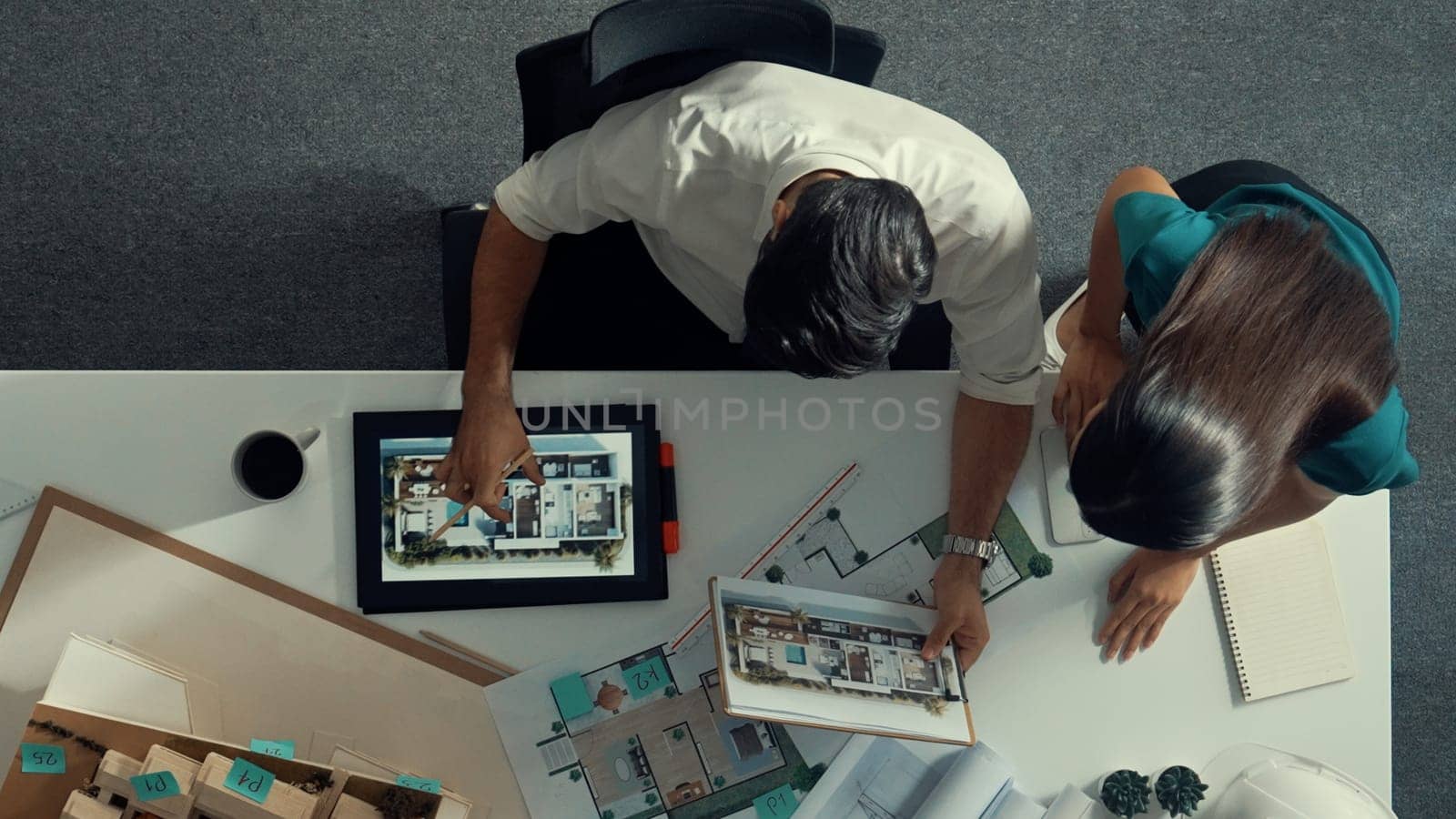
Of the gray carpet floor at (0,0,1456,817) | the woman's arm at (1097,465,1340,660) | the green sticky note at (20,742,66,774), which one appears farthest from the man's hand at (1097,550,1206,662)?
the green sticky note at (20,742,66,774)

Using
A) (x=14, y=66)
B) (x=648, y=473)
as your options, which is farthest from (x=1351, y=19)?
(x=14, y=66)

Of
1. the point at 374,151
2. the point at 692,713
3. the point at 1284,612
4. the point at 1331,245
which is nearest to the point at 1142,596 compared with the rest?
the point at 1284,612

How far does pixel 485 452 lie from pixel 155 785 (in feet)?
1.38

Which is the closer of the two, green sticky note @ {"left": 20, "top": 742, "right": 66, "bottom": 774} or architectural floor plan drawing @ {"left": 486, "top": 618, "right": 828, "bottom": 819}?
green sticky note @ {"left": 20, "top": 742, "right": 66, "bottom": 774}

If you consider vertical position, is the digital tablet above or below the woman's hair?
below

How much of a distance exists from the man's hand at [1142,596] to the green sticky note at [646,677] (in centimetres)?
48

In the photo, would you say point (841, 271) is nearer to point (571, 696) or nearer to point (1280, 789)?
point (571, 696)

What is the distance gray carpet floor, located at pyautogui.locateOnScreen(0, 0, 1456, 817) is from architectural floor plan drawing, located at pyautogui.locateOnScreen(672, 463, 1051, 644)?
2.60 feet

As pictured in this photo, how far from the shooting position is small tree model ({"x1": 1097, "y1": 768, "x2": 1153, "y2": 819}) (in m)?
1.08

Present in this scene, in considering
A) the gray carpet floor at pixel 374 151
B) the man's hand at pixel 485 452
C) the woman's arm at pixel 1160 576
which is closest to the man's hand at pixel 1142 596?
the woman's arm at pixel 1160 576

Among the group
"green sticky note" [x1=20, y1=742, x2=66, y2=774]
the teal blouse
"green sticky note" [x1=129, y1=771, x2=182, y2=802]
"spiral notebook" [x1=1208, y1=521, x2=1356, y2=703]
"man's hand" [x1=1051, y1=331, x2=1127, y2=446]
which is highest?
the teal blouse

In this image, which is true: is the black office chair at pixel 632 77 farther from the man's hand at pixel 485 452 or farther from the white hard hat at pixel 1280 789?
the white hard hat at pixel 1280 789

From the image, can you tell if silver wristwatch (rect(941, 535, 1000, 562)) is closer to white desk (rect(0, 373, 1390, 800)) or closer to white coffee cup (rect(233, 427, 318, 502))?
white desk (rect(0, 373, 1390, 800))

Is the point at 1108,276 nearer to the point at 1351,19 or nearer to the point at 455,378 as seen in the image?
the point at 455,378
